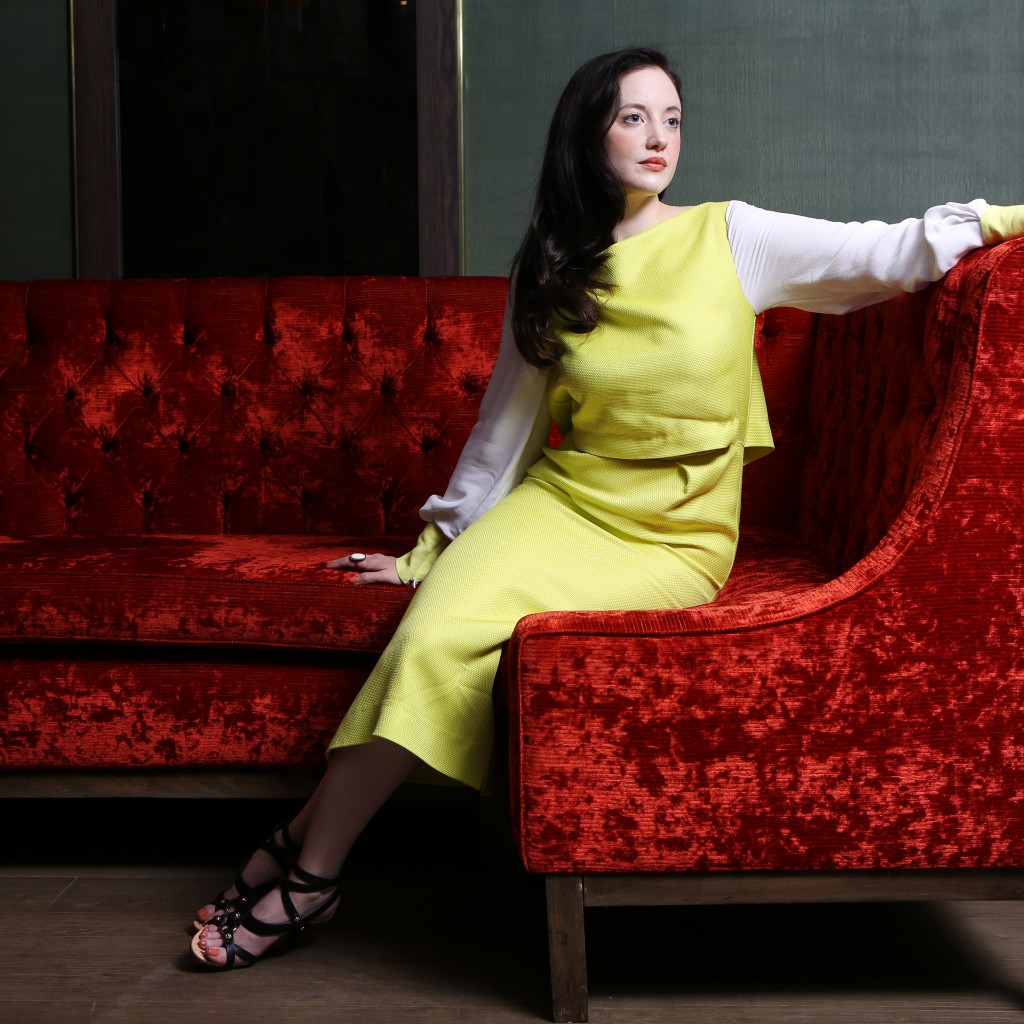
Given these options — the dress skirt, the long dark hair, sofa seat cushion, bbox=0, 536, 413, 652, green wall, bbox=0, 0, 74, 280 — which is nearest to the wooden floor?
the dress skirt

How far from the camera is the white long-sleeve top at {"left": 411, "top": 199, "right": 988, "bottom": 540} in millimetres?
1503

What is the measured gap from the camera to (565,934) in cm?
144

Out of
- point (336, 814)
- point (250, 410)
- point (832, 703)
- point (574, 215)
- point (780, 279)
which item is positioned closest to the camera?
point (832, 703)

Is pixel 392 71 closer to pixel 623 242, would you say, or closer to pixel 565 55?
pixel 565 55

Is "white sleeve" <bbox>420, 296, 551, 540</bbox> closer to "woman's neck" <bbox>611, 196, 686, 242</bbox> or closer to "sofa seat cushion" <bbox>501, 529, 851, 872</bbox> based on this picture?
"woman's neck" <bbox>611, 196, 686, 242</bbox>

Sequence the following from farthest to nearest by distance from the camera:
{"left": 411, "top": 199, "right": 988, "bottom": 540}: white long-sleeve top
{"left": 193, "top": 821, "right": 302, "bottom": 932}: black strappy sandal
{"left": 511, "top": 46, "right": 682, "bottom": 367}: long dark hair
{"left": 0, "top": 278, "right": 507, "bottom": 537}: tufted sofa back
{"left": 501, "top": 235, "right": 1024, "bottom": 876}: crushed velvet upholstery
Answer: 1. {"left": 0, "top": 278, "right": 507, "bottom": 537}: tufted sofa back
2. {"left": 511, "top": 46, "right": 682, "bottom": 367}: long dark hair
3. {"left": 193, "top": 821, "right": 302, "bottom": 932}: black strappy sandal
4. {"left": 411, "top": 199, "right": 988, "bottom": 540}: white long-sleeve top
5. {"left": 501, "top": 235, "right": 1024, "bottom": 876}: crushed velvet upholstery

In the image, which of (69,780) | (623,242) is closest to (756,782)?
(623,242)

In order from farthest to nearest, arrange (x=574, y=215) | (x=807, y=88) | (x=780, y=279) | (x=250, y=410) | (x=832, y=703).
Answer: (x=807, y=88) < (x=250, y=410) < (x=574, y=215) < (x=780, y=279) < (x=832, y=703)

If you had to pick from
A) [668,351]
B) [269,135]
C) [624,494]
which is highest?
[269,135]

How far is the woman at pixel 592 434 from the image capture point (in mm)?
1519

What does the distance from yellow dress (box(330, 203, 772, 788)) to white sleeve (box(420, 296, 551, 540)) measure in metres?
0.05

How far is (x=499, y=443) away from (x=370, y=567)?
289mm

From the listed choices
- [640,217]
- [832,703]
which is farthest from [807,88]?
[832,703]

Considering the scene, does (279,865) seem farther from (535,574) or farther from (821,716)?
(821,716)
